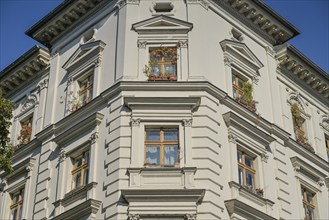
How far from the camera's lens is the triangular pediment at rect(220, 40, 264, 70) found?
2757cm

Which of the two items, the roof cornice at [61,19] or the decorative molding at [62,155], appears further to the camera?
the roof cornice at [61,19]

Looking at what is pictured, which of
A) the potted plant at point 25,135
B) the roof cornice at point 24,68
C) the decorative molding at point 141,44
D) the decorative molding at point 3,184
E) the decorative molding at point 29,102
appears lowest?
the decorative molding at point 3,184

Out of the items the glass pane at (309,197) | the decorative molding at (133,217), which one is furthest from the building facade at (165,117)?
the glass pane at (309,197)

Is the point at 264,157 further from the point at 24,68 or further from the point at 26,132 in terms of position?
the point at 24,68

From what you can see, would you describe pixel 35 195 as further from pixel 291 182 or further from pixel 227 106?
pixel 291 182

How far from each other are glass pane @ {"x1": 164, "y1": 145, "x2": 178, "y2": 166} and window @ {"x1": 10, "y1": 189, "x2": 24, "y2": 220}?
8.07 metres

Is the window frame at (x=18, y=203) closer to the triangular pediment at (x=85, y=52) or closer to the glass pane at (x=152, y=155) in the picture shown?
the triangular pediment at (x=85, y=52)

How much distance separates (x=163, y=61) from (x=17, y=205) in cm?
932

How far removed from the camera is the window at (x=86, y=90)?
90.2ft

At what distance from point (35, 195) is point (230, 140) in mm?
8644

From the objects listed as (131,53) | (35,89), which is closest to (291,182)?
(131,53)

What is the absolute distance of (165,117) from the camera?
24.4 metres

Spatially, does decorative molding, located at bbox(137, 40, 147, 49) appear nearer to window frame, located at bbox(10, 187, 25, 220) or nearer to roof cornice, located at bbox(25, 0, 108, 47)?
roof cornice, located at bbox(25, 0, 108, 47)

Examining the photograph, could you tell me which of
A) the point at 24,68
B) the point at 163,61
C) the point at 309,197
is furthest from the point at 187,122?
the point at 24,68
